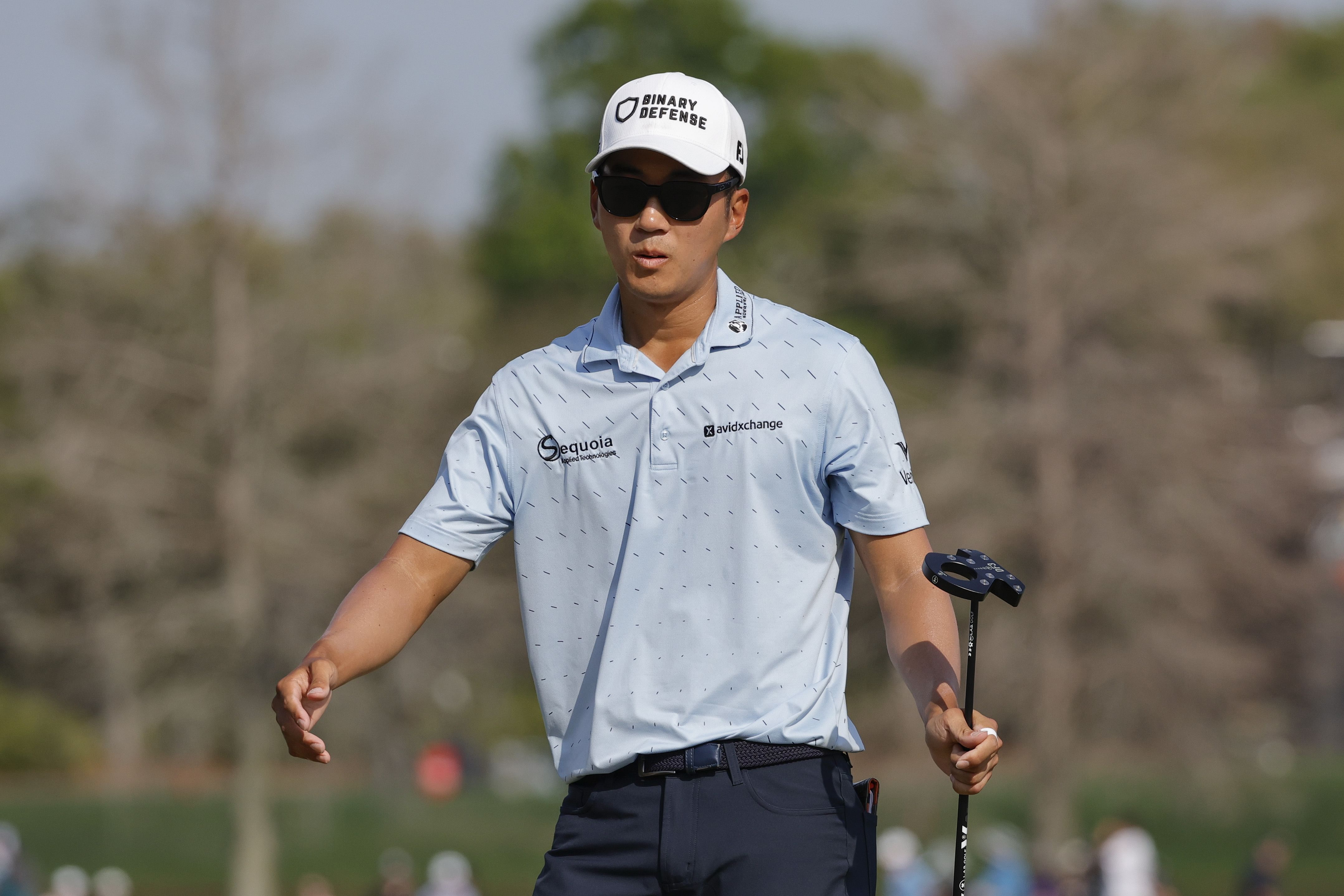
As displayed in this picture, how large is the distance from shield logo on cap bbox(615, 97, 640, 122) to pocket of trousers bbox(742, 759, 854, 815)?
129 cm

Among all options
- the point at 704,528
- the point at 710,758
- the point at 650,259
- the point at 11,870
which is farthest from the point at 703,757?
the point at 11,870

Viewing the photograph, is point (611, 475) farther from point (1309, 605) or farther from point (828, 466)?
point (1309, 605)

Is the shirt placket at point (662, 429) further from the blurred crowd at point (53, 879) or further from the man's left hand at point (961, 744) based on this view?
the blurred crowd at point (53, 879)

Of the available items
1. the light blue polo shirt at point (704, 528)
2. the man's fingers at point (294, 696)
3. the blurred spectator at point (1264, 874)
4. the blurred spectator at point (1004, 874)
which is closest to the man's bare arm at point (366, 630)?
the man's fingers at point (294, 696)

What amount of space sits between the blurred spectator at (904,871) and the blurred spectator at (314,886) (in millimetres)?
5849

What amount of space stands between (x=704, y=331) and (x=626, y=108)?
47 cm

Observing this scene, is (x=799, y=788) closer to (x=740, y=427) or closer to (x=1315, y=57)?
(x=740, y=427)

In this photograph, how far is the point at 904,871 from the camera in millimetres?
15438

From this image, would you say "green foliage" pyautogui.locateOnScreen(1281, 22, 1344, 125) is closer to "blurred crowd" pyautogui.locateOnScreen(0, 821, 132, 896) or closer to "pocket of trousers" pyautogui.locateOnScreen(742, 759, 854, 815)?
"blurred crowd" pyautogui.locateOnScreen(0, 821, 132, 896)

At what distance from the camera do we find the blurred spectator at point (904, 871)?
15359 mm

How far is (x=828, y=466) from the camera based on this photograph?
3.39m

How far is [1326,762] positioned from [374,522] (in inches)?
614

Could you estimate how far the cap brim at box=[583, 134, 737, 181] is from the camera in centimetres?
348

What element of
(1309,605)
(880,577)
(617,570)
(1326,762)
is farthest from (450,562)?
(1326,762)
